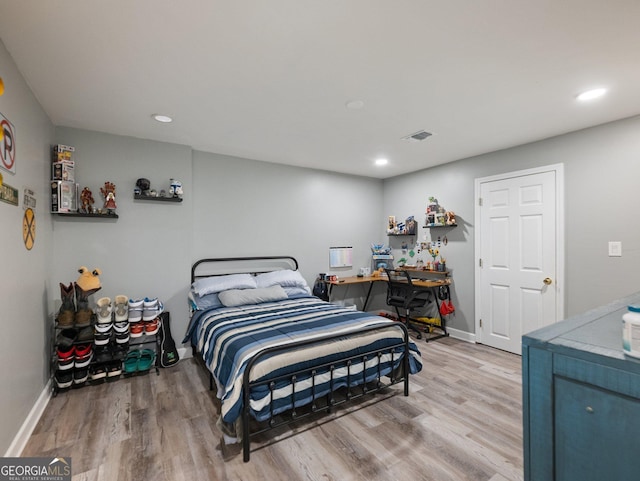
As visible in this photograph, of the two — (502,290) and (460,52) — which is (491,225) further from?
(460,52)

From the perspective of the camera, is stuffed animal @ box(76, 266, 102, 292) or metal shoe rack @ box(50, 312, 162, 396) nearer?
metal shoe rack @ box(50, 312, 162, 396)

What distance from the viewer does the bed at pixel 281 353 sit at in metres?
1.99

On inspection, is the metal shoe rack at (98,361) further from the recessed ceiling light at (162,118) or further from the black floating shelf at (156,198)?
the recessed ceiling light at (162,118)

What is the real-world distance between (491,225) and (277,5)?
352 cm

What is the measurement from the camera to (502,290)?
3801mm

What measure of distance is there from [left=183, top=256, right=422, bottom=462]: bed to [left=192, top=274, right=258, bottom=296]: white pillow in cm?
1

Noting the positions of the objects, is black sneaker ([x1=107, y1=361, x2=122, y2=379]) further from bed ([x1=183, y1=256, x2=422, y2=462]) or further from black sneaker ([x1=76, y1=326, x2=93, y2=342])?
bed ([x1=183, y1=256, x2=422, y2=462])

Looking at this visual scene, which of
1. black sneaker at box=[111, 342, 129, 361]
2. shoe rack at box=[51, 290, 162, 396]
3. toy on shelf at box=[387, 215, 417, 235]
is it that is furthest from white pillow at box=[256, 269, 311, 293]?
toy on shelf at box=[387, 215, 417, 235]

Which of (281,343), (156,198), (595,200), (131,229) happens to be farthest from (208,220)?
(595,200)

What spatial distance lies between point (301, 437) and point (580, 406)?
71.5 inches

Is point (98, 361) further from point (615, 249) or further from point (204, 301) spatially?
point (615, 249)

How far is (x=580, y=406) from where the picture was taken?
795 mm

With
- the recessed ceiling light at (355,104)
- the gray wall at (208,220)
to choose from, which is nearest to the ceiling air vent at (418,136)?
the recessed ceiling light at (355,104)

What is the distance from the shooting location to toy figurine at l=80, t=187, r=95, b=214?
120 inches
